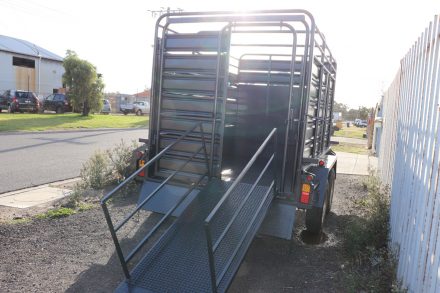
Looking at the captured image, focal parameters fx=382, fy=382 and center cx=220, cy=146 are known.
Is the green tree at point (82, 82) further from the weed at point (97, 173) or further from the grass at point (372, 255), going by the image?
the grass at point (372, 255)

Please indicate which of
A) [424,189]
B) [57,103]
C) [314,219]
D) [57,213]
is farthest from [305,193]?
[57,103]

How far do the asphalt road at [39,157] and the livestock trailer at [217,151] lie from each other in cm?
436

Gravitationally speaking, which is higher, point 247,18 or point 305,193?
point 247,18

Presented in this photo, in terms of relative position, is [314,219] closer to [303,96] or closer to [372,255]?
[372,255]

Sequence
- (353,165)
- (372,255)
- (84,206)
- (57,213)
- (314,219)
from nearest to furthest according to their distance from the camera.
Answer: (372,255)
(314,219)
(57,213)
(84,206)
(353,165)

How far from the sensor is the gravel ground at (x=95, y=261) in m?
3.97

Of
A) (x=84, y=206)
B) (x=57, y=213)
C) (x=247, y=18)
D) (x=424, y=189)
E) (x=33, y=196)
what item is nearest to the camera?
(x=424, y=189)

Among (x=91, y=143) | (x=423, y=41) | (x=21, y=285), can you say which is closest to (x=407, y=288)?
(x=423, y=41)

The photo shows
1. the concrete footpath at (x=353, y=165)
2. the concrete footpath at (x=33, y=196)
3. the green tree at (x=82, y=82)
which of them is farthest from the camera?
the green tree at (x=82, y=82)

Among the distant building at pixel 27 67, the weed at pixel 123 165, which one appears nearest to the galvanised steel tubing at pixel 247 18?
the weed at pixel 123 165

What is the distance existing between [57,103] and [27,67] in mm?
14326

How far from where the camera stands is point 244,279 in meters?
4.23

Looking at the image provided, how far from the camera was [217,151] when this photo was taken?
15.9 ft

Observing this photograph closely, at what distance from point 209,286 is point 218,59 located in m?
2.56
